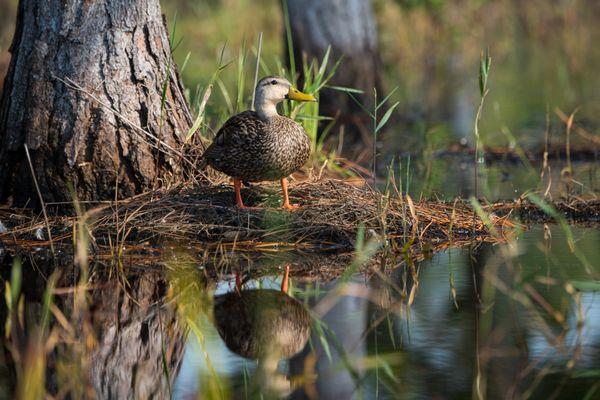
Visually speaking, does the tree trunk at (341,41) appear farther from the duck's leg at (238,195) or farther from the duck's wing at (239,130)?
the duck's leg at (238,195)

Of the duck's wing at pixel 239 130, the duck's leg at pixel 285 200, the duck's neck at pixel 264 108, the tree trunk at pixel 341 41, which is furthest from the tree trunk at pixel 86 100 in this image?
the tree trunk at pixel 341 41

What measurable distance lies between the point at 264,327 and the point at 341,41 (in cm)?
809

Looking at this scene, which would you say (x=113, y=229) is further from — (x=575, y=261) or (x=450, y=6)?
(x=450, y=6)

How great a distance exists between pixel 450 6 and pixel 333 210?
41.6 ft

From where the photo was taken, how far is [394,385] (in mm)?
3705

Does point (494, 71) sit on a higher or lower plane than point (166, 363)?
higher

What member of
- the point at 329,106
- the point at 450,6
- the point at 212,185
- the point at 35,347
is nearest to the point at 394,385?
the point at 35,347

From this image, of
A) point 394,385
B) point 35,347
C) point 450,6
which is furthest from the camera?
point 450,6

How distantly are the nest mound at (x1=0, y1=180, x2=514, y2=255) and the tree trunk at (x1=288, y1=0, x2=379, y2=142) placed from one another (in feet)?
18.2

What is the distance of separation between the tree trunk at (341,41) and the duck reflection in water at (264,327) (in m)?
7.06

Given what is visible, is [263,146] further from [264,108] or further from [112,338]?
[112,338]

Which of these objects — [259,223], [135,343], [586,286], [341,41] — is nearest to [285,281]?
[259,223]

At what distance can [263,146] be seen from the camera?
6195 millimetres

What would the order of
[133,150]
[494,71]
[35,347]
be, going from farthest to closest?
1. [494,71]
2. [133,150]
3. [35,347]
